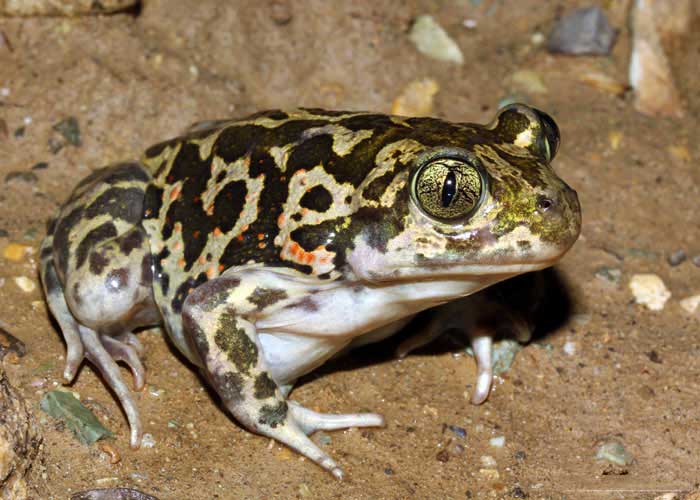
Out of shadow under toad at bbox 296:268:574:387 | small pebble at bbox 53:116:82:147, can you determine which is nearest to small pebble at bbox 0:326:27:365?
shadow under toad at bbox 296:268:574:387

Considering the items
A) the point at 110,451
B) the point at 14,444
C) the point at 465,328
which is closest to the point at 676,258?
the point at 465,328

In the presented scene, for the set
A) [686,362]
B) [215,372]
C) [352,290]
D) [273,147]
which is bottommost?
[686,362]

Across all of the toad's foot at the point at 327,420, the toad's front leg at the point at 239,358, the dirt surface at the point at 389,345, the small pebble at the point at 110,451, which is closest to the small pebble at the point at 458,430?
the dirt surface at the point at 389,345

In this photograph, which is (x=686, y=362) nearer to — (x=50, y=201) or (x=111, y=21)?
(x=50, y=201)

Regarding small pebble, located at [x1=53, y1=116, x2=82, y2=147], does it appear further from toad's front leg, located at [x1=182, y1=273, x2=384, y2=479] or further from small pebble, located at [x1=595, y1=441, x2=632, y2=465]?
small pebble, located at [x1=595, y1=441, x2=632, y2=465]

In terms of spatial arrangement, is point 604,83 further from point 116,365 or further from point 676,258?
point 116,365

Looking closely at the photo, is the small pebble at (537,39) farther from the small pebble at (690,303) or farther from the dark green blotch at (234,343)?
the dark green blotch at (234,343)

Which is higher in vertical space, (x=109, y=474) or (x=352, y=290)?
(x=352, y=290)

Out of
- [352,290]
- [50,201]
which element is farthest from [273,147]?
[50,201]
